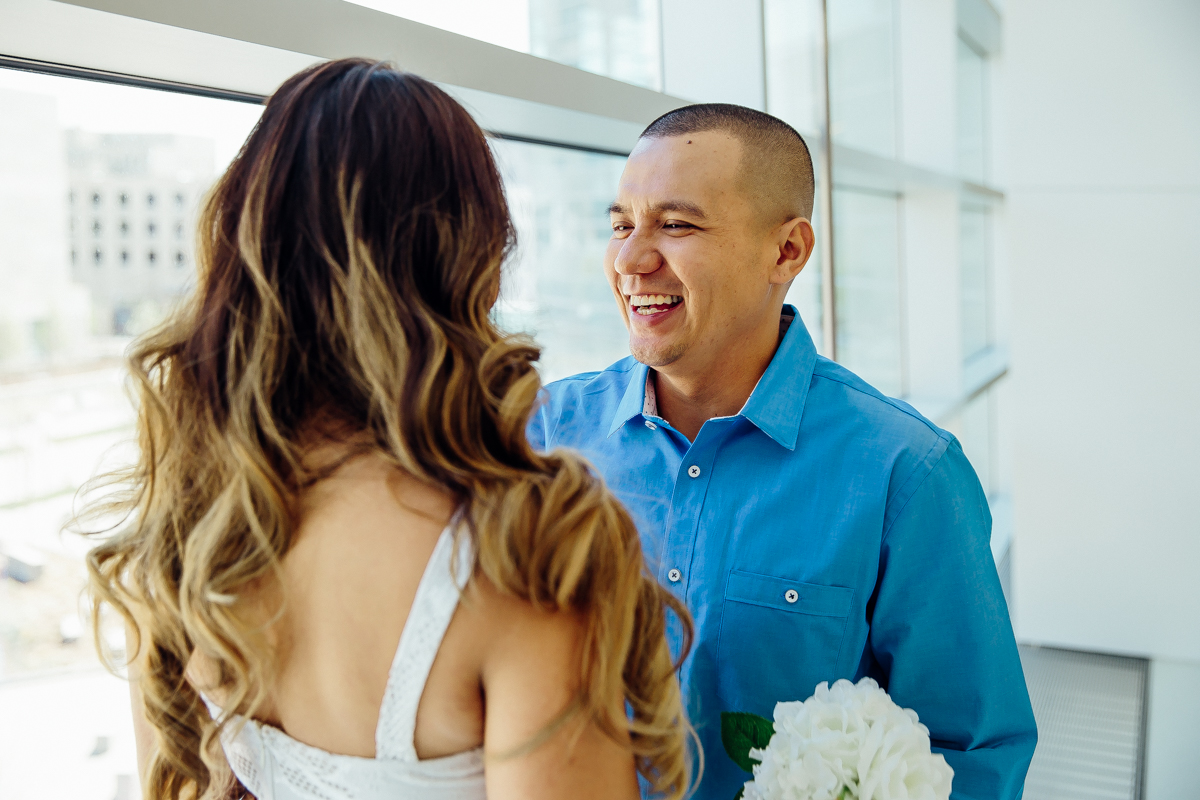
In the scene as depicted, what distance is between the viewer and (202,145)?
137 centimetres

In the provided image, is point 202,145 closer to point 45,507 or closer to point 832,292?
point 45,507

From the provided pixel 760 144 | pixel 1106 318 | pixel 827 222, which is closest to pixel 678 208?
pixel 760 144

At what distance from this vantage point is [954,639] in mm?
1157

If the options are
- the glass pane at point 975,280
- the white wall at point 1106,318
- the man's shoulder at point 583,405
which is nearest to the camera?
the man's shoulder at point 583,405

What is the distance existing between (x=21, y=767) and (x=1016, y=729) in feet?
4.57

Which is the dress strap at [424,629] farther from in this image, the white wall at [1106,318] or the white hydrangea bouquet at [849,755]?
the white wall at [1106,318]

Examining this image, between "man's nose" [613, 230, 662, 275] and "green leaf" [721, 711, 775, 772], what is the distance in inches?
28.8

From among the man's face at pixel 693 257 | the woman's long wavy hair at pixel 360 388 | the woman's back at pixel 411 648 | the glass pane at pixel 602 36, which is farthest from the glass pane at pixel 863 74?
the woman's back at pixel 411 648

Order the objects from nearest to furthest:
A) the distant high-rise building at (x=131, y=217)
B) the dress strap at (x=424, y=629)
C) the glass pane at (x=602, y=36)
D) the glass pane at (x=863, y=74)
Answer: the dress strap at (x=424, y=629) < the distant high-rise building at (x=131, y=217) < the glass pane at (x=602, y=36) < the glass pane at (x=863, y=74)

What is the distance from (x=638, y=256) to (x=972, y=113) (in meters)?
5.31

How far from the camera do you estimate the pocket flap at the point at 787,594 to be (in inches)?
46.7

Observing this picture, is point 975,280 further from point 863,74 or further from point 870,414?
point 870,414

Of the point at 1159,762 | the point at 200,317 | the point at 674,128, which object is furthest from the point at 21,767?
the point at 1159,762

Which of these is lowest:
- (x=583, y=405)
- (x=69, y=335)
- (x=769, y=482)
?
(x=769, y=482)
